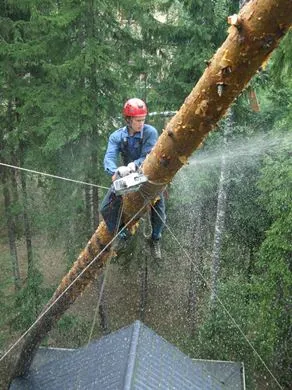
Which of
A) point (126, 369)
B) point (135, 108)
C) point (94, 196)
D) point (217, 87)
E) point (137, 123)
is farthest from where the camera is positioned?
point (94, 196)

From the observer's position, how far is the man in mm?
4938

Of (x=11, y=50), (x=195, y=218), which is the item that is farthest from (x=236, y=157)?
(x=11, y=50)

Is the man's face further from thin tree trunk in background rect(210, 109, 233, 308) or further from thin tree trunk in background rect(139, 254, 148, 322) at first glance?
thin tree trunk in background rect(139, 254, 148, 322)

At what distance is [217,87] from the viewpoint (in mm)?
3232

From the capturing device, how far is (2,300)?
1312 cm

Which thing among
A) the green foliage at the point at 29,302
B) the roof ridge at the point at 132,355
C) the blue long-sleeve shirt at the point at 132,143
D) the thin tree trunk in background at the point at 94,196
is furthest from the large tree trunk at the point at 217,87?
the green foliage at the point at 29,302

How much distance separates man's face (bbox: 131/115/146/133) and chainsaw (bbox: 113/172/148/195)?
38.3 inches

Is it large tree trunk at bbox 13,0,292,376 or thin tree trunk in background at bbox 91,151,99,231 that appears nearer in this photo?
large tree trunk at bbox 13,0,292,376

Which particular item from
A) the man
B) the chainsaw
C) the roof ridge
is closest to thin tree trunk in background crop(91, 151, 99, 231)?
the roof ridge

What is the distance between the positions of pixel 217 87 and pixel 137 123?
1929 mm

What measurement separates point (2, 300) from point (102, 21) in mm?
8078

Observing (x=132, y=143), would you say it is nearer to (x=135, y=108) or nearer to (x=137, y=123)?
(x=137, y=123)

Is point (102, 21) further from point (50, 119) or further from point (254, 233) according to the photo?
point (254, 233)

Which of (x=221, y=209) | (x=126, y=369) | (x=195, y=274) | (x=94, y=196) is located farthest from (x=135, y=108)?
(x=195, y=274)
